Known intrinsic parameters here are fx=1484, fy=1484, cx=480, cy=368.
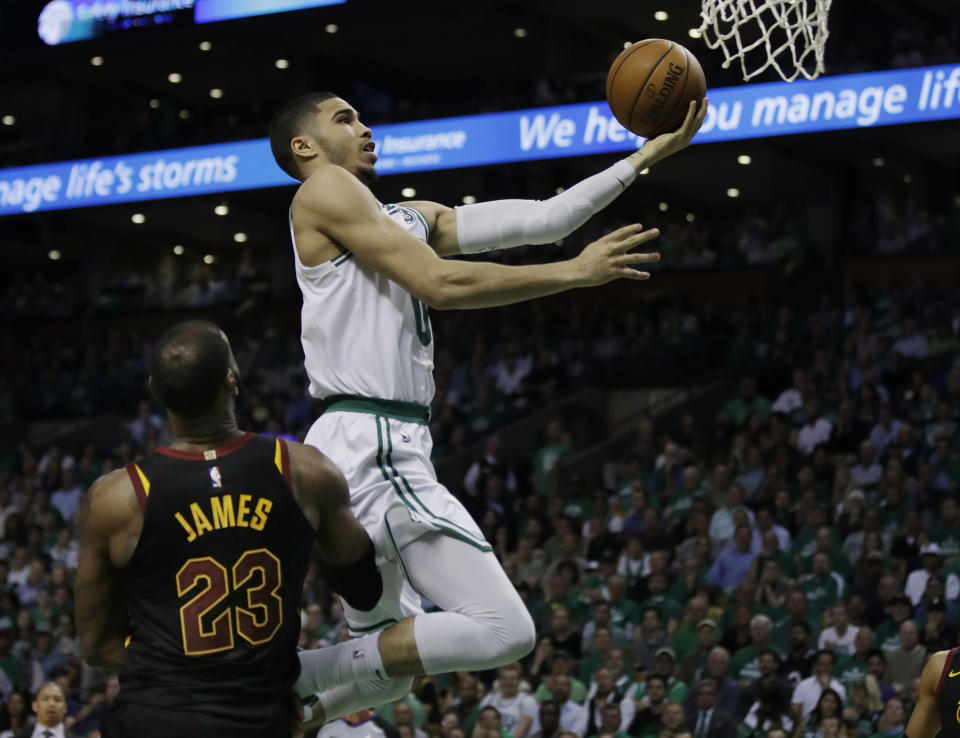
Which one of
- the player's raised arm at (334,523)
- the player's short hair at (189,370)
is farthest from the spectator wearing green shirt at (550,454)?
the player's short hair at (189,370)

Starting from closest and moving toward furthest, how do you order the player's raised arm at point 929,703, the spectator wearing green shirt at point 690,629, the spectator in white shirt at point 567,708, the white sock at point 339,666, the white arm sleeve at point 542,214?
the white sock at point 339,666 → the white arm sleeve at point 542,214 → the player's raised arm at point 929,703 → the spectator in white shirt at point 567,708 → the spectator wearing green shirt at point 690,629

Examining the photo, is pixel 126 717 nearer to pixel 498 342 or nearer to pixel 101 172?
pixel 498 342

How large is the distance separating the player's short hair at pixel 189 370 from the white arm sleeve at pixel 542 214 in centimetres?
138

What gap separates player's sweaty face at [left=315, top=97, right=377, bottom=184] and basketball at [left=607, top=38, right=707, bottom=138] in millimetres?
910

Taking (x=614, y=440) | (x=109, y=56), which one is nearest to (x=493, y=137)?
(x=614, y=440)

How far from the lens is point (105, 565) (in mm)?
3709

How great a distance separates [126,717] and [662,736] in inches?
253

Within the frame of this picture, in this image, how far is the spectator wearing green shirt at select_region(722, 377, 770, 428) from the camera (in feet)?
50.5

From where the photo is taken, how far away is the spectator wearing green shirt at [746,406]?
15.4 meters

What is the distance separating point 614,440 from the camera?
17.2 m

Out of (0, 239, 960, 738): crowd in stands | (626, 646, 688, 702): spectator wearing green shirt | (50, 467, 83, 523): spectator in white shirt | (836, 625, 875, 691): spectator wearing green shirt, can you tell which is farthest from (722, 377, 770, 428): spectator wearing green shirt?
(50, 467, 83, 523): spectator in white shirt

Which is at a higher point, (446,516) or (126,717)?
(446,516)

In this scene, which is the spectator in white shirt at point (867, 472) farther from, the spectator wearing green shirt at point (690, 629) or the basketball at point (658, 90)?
the basketball at point (658, 90)

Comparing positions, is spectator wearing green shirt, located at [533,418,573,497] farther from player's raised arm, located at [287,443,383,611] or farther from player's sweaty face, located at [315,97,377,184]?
player's raised arm, located at [287,443,383,611]
